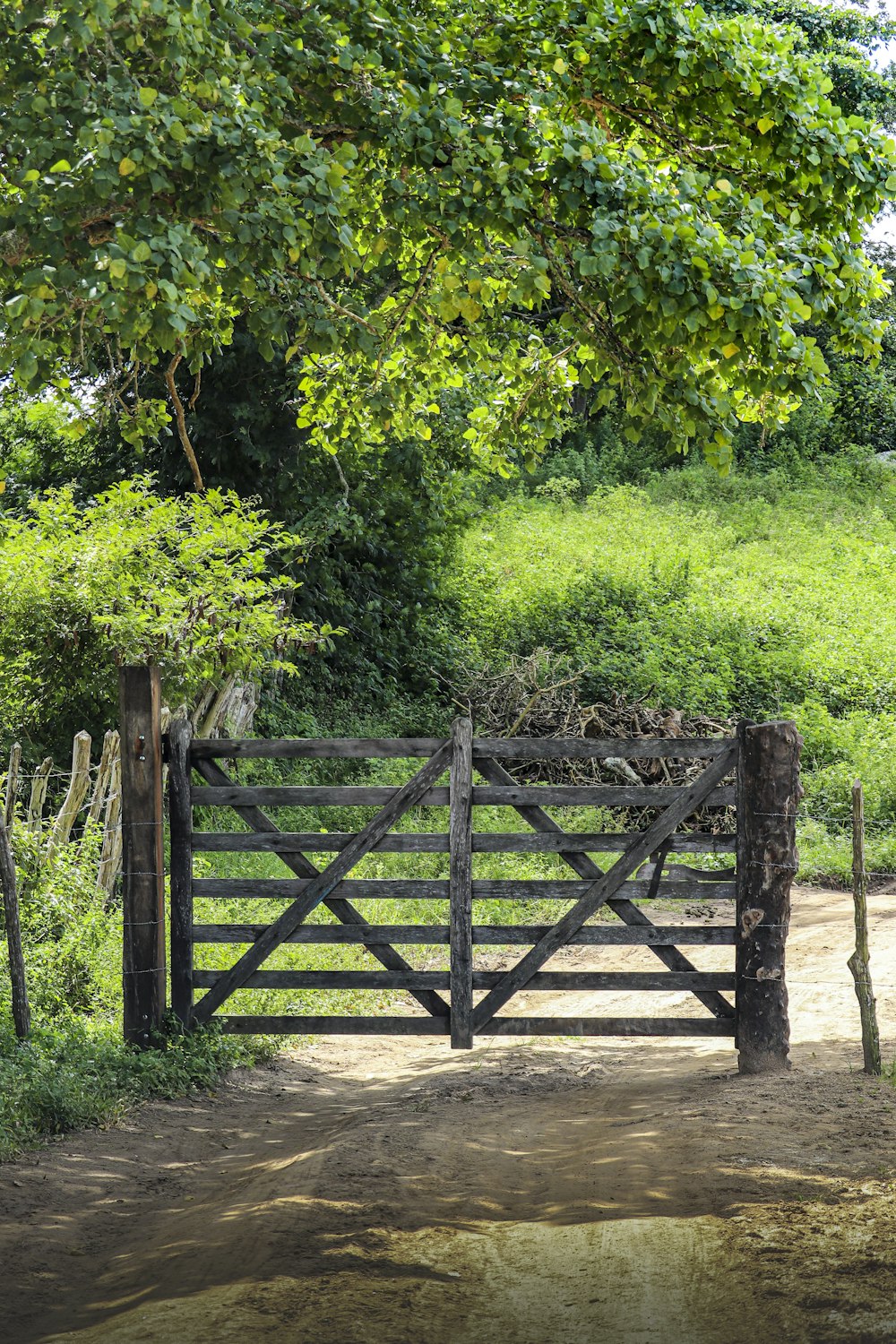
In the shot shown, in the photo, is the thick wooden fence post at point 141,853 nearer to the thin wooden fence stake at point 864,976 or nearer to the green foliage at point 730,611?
the thin wooden fence stake at point 864,976

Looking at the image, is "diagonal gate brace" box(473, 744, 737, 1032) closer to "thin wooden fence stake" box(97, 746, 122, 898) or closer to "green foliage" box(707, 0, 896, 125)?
"thin wooden fence stake" box(97, 746, 122, 898)

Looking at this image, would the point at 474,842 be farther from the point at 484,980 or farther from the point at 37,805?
the point at 37,805

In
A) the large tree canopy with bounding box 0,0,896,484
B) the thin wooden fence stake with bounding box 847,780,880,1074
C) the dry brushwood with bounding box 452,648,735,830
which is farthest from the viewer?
the dry brushwood with bounding box 452,648,735,830

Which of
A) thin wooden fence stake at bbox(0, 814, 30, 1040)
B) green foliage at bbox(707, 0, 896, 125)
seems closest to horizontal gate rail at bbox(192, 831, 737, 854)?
thin wooden fence stake at bbox(0, 814, 30, 1040)

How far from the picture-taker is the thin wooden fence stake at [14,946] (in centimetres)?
746

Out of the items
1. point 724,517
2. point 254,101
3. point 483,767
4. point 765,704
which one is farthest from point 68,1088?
point 724,517

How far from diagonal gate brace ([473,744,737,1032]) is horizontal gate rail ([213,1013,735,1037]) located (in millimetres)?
148

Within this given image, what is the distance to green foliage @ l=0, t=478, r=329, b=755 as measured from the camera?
11.0 meters

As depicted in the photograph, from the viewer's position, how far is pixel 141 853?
760 centimetres

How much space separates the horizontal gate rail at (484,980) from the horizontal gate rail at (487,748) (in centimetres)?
129

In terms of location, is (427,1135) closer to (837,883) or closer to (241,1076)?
(241,1076)

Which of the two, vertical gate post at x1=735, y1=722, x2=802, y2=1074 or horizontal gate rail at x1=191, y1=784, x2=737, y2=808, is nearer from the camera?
vertical gate post at x1=735, y1=722, x2=802, y2=1074

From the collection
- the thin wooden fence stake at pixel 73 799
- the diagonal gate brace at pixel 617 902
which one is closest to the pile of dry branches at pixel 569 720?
the thin wooden fence stake at pixel 73 799

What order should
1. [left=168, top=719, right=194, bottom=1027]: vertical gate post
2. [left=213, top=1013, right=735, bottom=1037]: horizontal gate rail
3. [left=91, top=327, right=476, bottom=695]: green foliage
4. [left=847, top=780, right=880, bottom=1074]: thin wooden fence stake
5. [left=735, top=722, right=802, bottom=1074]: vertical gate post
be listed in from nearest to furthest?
[left=847, top=780, right=880, bottom=1074]: thin wooden fence stake < [left=735, top=722, right=802, bottom=1074]: vertical gate post < [left=213, top=1013, right=735, bottom=1037]: horizontal gate rail < [left=168, top=719, right=194, bottom=1027]: vertical gate post < [left=91, top=327, right=476, bottom=695]: green foliage
